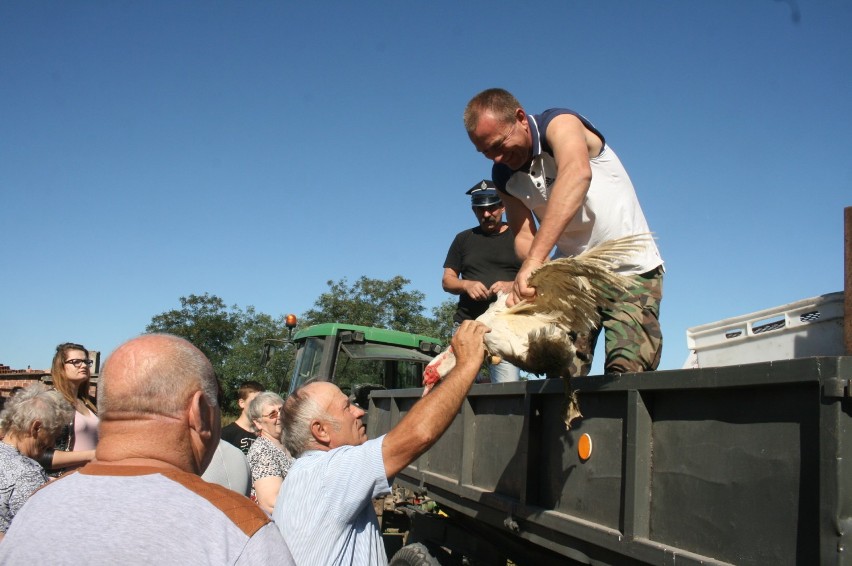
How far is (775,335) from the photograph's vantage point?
3824mm

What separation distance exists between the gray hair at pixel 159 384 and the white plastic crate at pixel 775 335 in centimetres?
288

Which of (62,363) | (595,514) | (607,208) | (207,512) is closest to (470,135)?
(607,208)

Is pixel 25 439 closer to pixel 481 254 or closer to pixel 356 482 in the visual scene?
pixel 356 482

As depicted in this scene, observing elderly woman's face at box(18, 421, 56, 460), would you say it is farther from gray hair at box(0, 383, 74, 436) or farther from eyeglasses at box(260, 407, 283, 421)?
eyeglasses at box(260, 407, 283, 421)

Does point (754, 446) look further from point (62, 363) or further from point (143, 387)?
point (62, 363)

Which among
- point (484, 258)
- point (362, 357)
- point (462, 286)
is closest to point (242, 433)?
point (462, 286)

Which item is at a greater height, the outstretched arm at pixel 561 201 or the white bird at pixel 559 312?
the outstretched arm at pixel 561 201

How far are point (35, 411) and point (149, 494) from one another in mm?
3225

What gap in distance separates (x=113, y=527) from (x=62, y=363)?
4089mm

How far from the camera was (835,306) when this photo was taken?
11.3 feet

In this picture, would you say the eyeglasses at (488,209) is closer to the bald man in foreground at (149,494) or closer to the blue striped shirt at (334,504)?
the blue striped shirt at (334,504)

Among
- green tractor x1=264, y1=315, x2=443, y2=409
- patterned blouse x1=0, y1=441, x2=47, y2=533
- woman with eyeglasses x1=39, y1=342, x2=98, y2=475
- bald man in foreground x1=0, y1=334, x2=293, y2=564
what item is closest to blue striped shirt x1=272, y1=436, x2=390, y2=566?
bald man in foreground x1=0, y1=334, x2=293, y2=564

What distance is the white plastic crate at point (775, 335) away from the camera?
3471mm

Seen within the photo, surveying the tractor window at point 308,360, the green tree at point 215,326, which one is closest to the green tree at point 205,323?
the green tree at point 215,326
